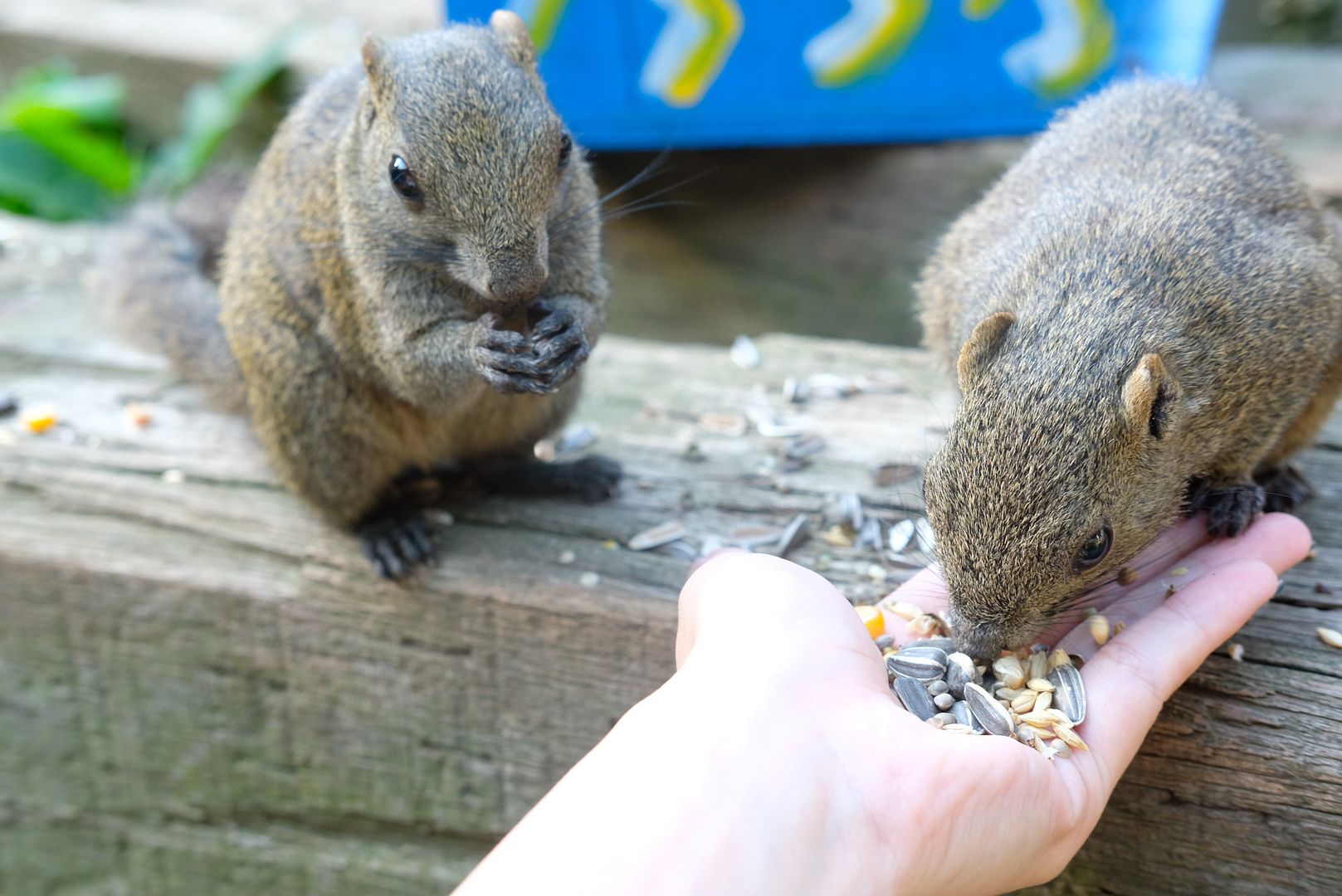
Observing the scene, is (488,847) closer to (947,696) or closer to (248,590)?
(248,590)

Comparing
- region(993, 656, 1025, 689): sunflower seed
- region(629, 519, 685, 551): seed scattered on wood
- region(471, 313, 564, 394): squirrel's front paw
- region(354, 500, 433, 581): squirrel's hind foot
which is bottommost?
region(354, 500, 433, 581): squirrel's hind foot

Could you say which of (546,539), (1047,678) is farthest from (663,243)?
(1047,678)

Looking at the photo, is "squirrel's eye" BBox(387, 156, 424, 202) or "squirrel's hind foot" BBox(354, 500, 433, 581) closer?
"squirrel's eye" BBox(387, 156, 424, 202)

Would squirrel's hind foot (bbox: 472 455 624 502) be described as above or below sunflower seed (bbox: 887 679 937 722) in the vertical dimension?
below

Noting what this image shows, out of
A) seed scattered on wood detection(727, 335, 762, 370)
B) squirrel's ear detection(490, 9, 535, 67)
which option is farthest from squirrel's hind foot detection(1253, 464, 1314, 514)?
squirrel's ear detection(490, 9, 535, 67)

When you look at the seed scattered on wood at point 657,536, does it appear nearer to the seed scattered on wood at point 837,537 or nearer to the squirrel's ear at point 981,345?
the seed scattered on wood at point 837,537

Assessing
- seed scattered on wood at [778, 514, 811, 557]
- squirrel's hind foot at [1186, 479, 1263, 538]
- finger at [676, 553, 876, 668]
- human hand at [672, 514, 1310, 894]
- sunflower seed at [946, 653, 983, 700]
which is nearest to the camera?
human hand at [672, 514, 1310, 894]

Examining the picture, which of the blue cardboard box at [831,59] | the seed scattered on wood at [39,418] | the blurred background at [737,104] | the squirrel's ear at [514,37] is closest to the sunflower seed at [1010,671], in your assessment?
the squirrel's ear at [514,37]

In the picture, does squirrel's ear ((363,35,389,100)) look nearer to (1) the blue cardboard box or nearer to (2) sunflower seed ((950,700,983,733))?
(2) sunflower seed ((950,700,983,733))
